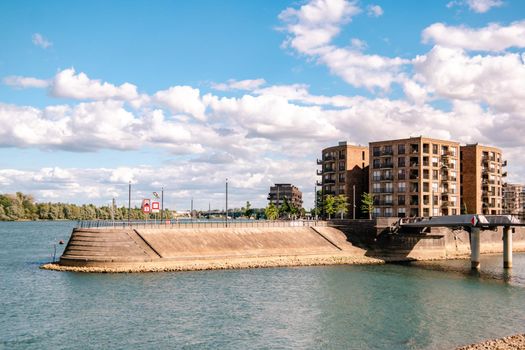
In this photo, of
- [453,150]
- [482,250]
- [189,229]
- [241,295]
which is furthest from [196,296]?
[453,150]

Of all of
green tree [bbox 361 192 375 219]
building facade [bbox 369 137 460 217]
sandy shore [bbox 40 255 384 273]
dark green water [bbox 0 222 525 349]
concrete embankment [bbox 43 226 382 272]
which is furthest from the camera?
green tree [bbox 361 192 375 219]

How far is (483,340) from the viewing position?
45.1 metres

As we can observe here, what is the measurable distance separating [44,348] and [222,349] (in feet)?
45.4

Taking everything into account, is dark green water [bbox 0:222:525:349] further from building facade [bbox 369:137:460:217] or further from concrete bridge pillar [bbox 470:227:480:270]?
building facade [bbox 369:137:460:217]

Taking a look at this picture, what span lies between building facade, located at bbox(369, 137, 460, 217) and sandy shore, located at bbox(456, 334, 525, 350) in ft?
291

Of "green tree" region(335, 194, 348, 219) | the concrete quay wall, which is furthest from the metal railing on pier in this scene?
"green tree" region(335, 194, 348, 219)

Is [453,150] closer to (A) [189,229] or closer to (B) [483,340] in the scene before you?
(A) [189,229]

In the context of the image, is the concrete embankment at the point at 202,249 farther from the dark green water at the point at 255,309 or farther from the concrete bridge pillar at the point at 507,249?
the concrete bridge pillar at the point at 507,249

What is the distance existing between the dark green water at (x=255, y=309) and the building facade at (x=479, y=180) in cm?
7179

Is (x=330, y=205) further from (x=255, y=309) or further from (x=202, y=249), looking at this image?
A: (x=255, y=309)

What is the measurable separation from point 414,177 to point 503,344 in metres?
96.0

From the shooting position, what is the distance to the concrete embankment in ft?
263

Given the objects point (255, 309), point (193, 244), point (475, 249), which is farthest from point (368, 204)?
point (255, 309)

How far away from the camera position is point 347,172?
14850cm
